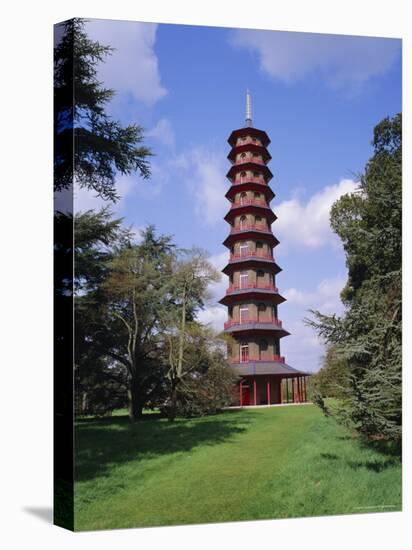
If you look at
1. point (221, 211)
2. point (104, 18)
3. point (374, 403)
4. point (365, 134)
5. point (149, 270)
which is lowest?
point (374, 403)

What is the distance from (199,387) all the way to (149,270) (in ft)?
4.65

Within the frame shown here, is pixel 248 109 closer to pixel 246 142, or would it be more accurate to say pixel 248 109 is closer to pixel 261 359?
pixel 246 142

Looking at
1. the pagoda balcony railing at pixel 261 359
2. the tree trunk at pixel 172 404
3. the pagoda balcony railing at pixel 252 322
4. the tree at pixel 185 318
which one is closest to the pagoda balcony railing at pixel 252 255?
the tree at pixel 185 318

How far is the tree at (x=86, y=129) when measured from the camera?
9148mm

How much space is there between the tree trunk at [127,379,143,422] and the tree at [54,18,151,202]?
200 centimetres

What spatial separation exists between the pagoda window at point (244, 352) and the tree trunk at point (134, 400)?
1349 millimetres

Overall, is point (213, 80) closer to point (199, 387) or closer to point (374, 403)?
point (199, 387)

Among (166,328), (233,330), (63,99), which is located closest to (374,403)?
(233,330)

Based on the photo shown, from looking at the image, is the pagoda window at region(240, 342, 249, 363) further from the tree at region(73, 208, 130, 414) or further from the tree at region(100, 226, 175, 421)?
the tree at region(73, 208, 130, 414)

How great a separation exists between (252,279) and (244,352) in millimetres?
843

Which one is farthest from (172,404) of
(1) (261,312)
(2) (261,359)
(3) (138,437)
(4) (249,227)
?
(4) (249,227)

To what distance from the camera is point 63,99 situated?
30.7ft

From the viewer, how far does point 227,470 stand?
31.6 feet

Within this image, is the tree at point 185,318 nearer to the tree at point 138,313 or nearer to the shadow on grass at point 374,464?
the tree at point 138,313
